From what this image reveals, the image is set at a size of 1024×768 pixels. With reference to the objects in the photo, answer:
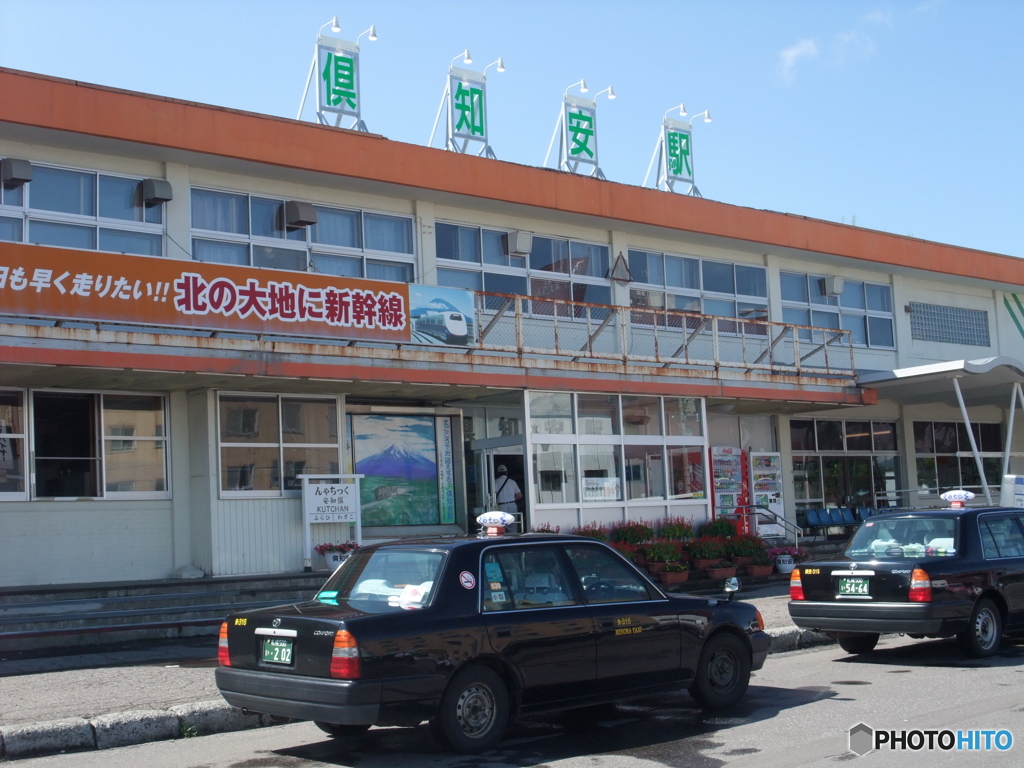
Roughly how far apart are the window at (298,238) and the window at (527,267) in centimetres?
87

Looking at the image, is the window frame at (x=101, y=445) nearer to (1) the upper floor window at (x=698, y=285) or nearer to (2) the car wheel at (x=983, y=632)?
(1) the upper floor window at (x=698, y=285)

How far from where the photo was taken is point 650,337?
20.2 meters

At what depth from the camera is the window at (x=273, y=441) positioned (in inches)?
605

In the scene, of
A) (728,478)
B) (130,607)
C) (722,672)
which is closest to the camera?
(722,672)

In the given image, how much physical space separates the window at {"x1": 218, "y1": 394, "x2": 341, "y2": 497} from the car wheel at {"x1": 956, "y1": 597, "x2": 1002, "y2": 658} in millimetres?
9481

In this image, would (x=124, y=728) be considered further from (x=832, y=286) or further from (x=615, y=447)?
(x=832, y=286)

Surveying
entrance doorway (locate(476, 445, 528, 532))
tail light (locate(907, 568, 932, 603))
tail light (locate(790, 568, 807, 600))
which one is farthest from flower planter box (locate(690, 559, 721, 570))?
tail light (locate(907, 568, 932, 603))

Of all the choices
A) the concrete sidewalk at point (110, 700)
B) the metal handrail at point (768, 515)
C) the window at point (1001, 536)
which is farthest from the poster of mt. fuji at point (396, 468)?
the window at point (1001, 536)

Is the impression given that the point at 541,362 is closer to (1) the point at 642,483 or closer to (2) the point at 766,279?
(1) the point at 642,483

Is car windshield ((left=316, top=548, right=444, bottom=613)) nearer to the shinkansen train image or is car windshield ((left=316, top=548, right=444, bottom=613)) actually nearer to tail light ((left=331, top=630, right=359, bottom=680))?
tail light ((left=331, top=630, right=359, bottom=680))

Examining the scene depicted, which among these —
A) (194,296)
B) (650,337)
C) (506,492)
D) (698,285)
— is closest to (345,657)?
(194,296)

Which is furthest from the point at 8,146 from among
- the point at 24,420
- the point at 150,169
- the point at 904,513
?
the point at 904,513

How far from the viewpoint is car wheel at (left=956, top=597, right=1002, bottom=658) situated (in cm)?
1039
